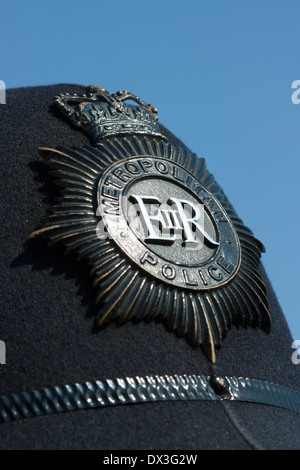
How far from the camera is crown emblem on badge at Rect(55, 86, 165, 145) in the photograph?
2.23 meters

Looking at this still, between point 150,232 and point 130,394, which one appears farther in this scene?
point 150,232

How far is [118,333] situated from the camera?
5.98 ft

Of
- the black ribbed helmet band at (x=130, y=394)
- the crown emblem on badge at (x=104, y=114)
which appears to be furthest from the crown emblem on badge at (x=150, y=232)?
the black ribbed helmet band at (x=130, y=394)

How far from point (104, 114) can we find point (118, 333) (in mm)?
763

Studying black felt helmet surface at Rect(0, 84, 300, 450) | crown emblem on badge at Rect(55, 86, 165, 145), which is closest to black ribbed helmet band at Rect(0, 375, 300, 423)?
black felt helmet surface at Rect(0, 84, 300, 450)

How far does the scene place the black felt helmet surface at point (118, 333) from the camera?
1.66m

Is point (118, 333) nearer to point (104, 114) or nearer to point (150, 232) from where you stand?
point (150, 232)

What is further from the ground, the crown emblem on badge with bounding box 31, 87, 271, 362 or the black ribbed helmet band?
the crown emblem on badge with bounding box 31, 87, 271, 362

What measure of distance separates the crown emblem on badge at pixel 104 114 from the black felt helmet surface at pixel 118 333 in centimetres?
5

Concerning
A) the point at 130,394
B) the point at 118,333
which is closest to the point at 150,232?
the point at 118,333

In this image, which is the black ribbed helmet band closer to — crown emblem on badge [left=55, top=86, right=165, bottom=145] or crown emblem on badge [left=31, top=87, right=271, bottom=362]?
crown emblem on badge [left=31, top=87, right=271, bottom=362]

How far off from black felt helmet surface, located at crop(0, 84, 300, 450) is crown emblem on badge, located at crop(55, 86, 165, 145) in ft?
0.15

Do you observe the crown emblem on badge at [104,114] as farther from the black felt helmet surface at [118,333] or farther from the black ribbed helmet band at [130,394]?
the black ribbed helmet band at [130,394]

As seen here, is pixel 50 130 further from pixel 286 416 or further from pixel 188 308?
pixel 286 416
